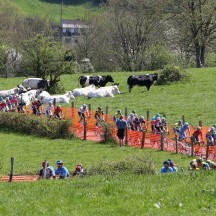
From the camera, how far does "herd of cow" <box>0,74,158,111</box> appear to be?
46.3 metres

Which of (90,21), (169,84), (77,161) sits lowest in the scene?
(77,161)

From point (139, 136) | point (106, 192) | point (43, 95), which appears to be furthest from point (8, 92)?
point (106, 192)

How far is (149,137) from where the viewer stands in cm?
3284

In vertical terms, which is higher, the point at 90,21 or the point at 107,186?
the point at 90,21

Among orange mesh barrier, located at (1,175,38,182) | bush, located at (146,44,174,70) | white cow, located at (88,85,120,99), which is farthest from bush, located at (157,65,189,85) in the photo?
orange mesh barrier, located at (1,175,38,182)

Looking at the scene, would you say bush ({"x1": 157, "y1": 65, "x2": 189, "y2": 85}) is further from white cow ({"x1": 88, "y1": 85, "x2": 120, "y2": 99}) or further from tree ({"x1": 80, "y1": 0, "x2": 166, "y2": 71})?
tree ({"x1": 80, "y1": 0, "x2": 166, "y2": 71})

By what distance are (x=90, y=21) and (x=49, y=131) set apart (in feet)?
222

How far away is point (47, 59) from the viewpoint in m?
52.4

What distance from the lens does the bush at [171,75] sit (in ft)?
165

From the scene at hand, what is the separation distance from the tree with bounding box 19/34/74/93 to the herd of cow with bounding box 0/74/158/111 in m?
1.27

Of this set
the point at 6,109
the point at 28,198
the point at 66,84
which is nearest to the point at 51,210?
the point at 28,198

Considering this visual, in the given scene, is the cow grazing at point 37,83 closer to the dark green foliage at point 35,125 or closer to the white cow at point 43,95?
the white cow at point 43,95

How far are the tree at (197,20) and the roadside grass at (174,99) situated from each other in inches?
439

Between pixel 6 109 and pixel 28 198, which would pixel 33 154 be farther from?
pixel 28 198
